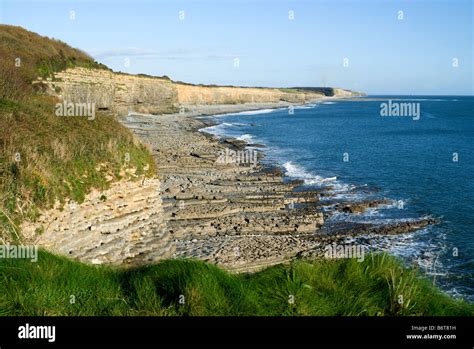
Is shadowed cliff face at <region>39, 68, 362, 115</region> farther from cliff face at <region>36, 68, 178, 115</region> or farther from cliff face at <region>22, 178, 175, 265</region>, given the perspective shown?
cliff face at <region>22, 178, 175, 265</region>

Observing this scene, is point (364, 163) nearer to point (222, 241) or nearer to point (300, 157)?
point (300, 157)

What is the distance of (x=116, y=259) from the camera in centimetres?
1327

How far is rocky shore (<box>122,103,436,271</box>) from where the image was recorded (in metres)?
18.1

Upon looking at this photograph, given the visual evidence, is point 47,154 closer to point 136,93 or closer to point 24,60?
point 24,60

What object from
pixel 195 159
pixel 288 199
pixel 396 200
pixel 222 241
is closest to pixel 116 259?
pixel 222 241

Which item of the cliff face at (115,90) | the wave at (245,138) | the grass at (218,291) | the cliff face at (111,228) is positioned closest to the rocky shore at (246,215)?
the cliff face at (111,228)

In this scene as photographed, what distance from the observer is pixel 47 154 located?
12703 millimetres

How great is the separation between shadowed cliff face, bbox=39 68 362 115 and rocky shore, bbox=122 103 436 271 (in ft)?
21.6
